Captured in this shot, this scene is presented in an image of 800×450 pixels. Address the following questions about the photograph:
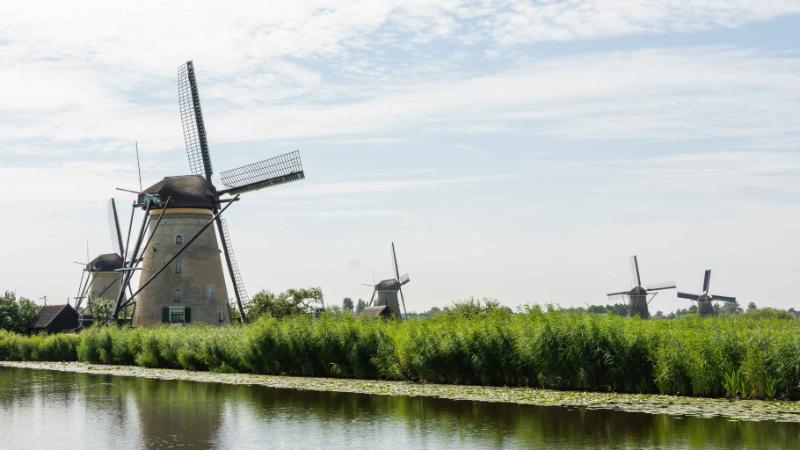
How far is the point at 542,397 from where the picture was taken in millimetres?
21609

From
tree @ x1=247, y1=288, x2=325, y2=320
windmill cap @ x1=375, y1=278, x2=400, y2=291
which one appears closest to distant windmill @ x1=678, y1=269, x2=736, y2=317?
windmill cap @ x1=375, y1=278, x2=400, y2=291

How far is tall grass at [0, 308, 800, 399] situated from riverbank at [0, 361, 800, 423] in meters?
0.57

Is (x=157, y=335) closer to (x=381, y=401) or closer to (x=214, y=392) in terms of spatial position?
(x=214, y=392)

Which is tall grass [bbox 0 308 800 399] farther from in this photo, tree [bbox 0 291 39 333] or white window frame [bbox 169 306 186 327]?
tree [bbox 0 291 39 333]

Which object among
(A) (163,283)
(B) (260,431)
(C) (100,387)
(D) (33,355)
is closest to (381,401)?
(B) (260,431)

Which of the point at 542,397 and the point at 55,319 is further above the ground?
the point at 55,319

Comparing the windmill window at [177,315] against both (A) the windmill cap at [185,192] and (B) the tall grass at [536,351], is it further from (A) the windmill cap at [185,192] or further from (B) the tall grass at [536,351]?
(B) the tall grass at [536,351]

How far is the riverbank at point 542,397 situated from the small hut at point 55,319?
30021mm

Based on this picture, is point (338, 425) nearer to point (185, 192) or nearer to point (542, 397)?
point (542, 397)

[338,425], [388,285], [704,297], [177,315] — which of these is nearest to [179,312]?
[177,315]

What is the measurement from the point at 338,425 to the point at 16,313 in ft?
156

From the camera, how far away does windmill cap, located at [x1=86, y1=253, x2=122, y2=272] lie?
71.6 meters

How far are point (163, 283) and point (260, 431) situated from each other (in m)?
27.9

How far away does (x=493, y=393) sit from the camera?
22828mm
